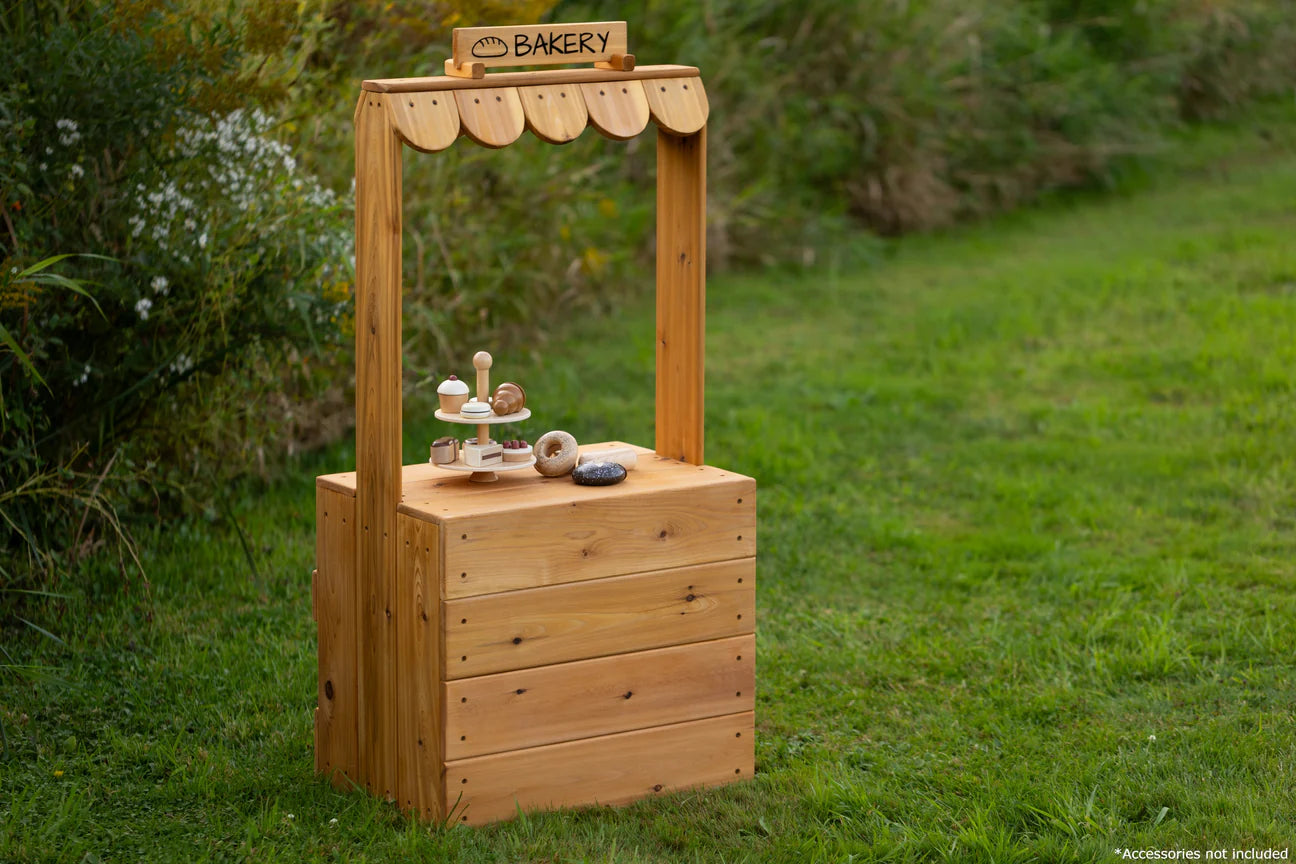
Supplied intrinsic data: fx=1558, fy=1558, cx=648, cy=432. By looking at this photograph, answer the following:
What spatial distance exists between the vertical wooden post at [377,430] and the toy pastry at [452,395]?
172 millimetres

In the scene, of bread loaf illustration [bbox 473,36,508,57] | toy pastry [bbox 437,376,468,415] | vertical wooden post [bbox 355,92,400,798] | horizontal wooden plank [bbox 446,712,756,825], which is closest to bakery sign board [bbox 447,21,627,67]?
bread loaf illustration [bbox 473,36,508,57]

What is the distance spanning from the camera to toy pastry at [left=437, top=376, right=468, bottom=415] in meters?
3.63

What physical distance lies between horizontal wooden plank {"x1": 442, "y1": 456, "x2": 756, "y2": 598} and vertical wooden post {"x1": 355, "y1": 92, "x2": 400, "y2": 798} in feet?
0.74

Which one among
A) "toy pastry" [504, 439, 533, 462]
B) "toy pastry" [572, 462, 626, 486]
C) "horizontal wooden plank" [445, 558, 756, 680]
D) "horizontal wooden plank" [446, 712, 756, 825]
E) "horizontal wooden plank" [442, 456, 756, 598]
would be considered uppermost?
"toy pastry" [504, 439, 533, 462]

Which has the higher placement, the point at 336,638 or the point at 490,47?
the point at 490,47

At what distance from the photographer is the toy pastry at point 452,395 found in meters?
3.63

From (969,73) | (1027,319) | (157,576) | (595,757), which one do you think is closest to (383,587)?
(595,757)

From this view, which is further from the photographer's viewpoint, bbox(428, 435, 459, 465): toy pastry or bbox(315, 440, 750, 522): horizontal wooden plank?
bbox(428, 435, 459, 465): toy pastry

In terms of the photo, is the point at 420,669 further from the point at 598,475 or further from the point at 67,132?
the point at 67,132

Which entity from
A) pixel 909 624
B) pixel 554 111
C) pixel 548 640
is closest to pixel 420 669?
pixel 548 640

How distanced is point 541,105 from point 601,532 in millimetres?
970

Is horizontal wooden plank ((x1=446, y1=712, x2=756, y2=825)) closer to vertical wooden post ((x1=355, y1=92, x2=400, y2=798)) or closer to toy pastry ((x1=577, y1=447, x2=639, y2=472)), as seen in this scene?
vertical wooden post ((x1=355, y1=92, x2=400, y2=798))

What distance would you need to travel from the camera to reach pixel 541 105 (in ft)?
11.4

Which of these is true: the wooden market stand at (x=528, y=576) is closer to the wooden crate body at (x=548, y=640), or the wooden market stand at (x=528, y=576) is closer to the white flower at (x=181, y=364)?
the wooden crate body at (x=548, y=640)
